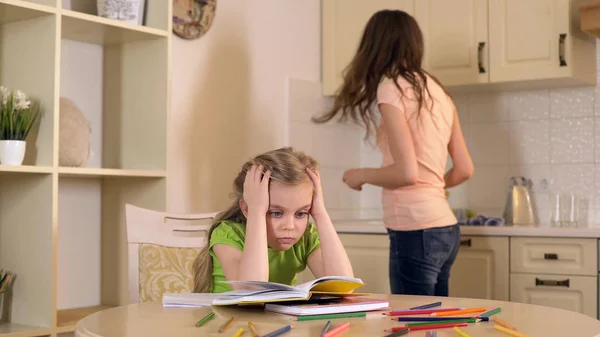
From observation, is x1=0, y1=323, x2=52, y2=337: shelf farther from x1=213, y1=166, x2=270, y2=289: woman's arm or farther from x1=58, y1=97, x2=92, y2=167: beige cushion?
x1=213, y1=166, x2=270, y2=289: woman's arm

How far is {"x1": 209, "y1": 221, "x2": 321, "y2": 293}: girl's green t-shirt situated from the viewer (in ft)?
6.11

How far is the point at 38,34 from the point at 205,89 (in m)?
0.98

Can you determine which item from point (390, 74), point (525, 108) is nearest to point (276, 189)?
point (390, 74)

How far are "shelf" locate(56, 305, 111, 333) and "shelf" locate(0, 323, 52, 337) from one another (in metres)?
0.05

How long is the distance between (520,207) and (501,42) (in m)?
0.70

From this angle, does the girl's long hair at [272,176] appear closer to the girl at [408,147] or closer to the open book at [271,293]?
the open book at [271,293]

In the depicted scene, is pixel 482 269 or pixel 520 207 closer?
pixel 482 269

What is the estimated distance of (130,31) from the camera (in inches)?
102

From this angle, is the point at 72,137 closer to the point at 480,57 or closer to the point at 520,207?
the point at 480,57

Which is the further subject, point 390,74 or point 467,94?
point 467,94

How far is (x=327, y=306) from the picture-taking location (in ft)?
4.59

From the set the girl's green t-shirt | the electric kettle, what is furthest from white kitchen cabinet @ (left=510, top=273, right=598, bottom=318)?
the girl's green t-shirt

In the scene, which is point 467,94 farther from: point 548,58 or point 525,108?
point 548,58

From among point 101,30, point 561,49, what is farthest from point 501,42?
point 101,30
